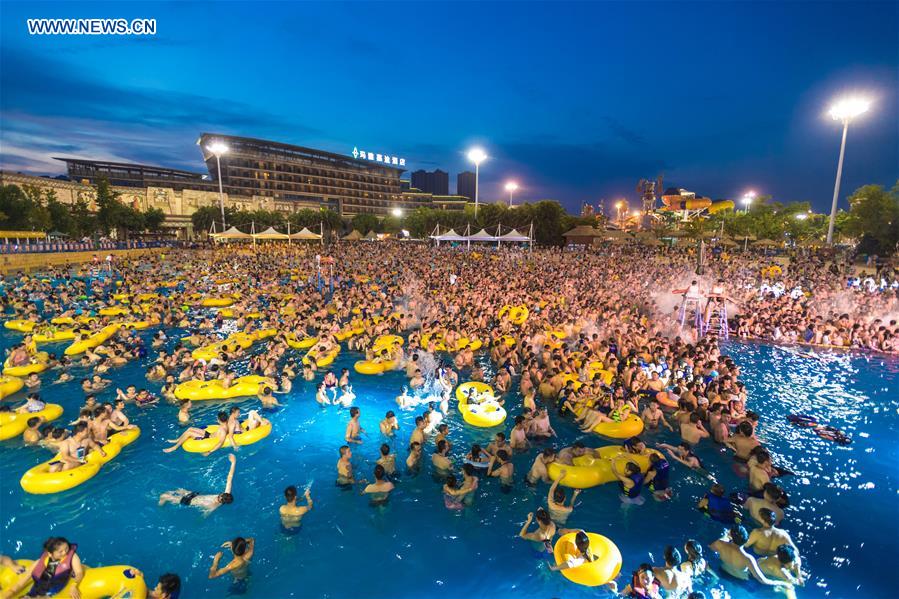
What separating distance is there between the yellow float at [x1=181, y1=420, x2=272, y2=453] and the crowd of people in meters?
0.11

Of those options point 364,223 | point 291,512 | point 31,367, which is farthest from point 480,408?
point 364,223

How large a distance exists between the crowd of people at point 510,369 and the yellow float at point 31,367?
286mm

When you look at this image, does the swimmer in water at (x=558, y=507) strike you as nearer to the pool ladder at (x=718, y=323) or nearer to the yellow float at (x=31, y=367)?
the pool ladder at (x=718, y=323)

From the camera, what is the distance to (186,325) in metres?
17.8

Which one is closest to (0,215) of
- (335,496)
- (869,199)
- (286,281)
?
(286,281)

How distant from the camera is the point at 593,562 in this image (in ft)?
18.8

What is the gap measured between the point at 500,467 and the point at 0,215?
47.8 metres

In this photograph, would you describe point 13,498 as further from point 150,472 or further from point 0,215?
point 0,215

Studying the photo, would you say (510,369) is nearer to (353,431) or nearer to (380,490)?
(353,431)

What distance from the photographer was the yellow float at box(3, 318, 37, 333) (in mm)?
16578

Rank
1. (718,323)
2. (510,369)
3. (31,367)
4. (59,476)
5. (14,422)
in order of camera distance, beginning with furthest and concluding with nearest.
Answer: (718,323)
(510,369)
(31,367)
(14,422)
(59,476)

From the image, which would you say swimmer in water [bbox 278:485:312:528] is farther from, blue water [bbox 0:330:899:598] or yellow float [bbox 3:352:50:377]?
yellow float [bbox 3:352:50:377]

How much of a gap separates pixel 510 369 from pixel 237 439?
7.65m

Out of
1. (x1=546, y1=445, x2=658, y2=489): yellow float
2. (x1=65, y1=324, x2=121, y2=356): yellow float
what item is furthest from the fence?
(x1=546, y1=445, x2=658, y2=489): yellow float
